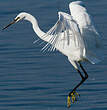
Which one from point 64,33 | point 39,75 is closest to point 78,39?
point 64,33

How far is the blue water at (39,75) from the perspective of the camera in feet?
38.0

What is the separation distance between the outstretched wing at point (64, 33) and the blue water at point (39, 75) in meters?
0.99

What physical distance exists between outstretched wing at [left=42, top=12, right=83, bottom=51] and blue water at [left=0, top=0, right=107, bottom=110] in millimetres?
994

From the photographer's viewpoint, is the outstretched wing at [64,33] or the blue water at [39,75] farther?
the blue water at [39,75]

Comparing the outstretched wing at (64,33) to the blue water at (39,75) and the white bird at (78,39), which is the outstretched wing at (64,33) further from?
the blue water at (39,75)

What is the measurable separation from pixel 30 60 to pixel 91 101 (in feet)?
10.4

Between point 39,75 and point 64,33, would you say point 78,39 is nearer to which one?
point 64,33

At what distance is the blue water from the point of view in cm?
1159

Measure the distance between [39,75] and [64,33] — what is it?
87.1 inches

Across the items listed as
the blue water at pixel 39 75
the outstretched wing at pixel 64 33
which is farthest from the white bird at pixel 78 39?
the blue water at pixel 39 75

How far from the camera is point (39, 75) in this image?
43.7 feet

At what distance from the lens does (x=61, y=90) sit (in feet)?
40.5

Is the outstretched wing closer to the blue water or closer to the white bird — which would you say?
the white bird

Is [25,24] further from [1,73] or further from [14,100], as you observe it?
[14,100]
